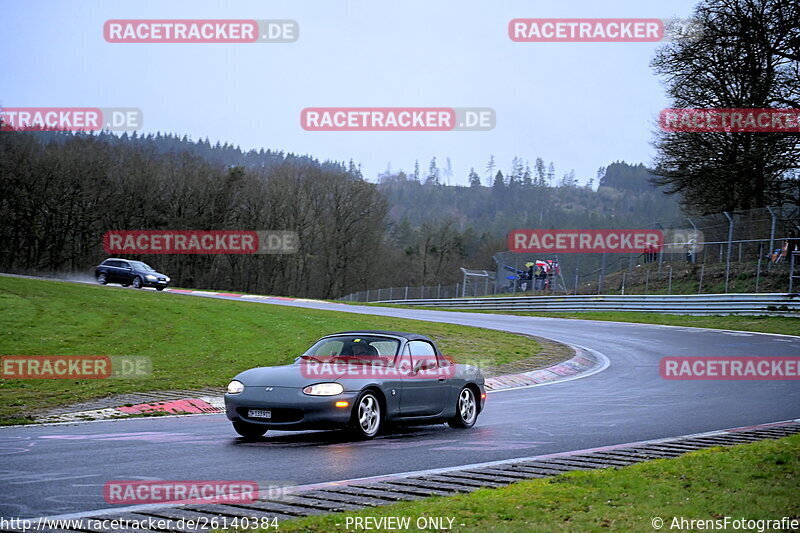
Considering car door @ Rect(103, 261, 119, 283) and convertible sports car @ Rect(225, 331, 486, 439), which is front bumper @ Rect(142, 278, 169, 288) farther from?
convertible sports car @ Rect(225, 331, 486, 439)

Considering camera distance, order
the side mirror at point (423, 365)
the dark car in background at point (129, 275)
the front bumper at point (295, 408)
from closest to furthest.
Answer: the front bumper at point (295, 408), the side mirror at point (423, 365), the dark car in background at point (129, 275)

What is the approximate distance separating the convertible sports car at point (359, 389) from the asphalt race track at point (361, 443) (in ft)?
0.88

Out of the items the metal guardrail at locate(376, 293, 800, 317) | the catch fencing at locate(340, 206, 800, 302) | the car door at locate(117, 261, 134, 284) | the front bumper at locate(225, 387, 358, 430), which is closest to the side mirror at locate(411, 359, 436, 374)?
the front bumper at locate(225, 387, 358, 430)

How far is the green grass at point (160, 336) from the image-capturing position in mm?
15234

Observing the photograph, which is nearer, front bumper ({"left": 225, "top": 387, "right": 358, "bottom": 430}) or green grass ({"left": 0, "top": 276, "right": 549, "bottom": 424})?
front bumper ({"left": 225, "top": 387, "right": 358, "bottom": 430})

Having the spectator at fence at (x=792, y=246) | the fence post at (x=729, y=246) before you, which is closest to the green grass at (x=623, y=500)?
the spectator at fence at (x=792, y=246)

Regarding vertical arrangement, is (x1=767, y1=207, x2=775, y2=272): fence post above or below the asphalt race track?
above

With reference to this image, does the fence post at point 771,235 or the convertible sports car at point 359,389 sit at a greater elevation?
the fence post at point 771,235

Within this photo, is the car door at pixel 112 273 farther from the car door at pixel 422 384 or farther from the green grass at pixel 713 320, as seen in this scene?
the car door at pixel 422 384

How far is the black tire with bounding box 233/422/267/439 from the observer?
10367 mm


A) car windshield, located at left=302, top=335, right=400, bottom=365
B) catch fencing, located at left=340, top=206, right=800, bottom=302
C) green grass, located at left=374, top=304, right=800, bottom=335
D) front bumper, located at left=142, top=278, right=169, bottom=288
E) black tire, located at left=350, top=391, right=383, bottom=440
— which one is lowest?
green grass, located at left=374, top=304, right=800, bottom=335

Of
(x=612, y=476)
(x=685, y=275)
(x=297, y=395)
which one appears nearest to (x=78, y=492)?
(x=297, y=395)

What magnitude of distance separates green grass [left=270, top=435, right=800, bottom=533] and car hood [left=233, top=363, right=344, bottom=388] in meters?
3.74

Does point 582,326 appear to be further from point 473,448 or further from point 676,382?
point 473,448
